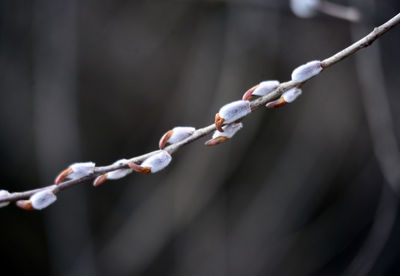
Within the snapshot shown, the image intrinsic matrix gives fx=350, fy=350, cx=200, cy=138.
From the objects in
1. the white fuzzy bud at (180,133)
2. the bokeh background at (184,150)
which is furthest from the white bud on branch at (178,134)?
the bokeh background at (184,150)

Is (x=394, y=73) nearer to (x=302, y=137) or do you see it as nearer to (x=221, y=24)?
(x=302, y=137)

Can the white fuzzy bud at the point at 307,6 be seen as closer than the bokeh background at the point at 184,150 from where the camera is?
Yes

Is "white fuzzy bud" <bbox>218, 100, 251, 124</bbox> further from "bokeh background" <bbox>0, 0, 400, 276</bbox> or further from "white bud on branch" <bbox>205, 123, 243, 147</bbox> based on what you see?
"bokeh background" <bbox>0, 0, 400, 276</bbox>

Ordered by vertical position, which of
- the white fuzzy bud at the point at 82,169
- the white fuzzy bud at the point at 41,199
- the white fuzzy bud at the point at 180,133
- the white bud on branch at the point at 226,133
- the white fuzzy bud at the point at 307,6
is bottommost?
the white bud on branch at the point at 226,133

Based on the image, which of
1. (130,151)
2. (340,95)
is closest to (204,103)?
(130,151)

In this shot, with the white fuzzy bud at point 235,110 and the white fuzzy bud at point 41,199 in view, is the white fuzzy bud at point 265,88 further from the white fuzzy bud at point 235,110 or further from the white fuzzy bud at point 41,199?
the white fuzzy bud at point 41,199

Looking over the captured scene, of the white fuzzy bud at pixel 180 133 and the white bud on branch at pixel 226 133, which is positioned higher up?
the white fuzzy bud at pixel 180 133
